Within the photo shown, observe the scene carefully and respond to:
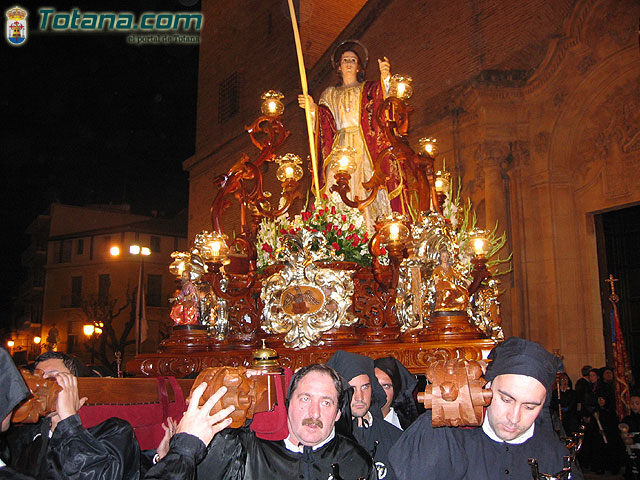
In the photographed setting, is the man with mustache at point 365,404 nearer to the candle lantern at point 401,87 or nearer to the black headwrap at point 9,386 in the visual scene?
the black headwrap at point 9,386

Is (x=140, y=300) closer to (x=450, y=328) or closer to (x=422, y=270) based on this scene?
(x=422, y=270)

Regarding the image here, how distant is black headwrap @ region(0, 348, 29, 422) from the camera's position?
219 centimetres

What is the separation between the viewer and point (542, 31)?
12078 mm

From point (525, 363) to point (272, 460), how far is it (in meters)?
1.35

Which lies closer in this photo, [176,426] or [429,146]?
[176,426]

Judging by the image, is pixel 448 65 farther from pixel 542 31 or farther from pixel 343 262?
pixel 343 262

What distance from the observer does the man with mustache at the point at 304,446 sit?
9.70ft

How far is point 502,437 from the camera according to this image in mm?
2723

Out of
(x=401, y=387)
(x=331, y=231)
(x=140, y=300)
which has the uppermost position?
(x=140, y=300)

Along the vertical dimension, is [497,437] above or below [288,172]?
below

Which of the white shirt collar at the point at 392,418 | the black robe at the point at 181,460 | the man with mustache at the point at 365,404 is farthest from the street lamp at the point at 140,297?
the black robe at the point at 181,460

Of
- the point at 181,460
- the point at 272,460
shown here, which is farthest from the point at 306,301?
the point at 181,460

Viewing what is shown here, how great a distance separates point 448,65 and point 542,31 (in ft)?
8.22

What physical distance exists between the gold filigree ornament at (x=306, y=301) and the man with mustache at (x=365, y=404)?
1348mm
